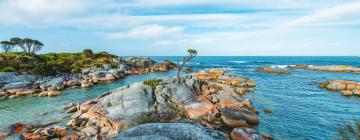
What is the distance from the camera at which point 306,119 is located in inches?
1176

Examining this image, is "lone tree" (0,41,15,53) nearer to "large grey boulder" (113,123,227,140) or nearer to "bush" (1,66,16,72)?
"bush" (1,66,16,72)

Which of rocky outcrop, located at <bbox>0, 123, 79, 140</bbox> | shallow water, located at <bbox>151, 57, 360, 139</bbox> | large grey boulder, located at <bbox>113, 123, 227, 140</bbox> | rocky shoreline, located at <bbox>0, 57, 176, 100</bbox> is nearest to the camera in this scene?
large grey boulder, located at <bbox>113, 123, 227, 140</bbox>

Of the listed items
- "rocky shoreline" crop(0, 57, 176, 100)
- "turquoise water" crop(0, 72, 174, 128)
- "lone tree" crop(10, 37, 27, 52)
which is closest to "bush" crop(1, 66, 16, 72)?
"rocky shoreline" crop(0, 57, 176, 100)

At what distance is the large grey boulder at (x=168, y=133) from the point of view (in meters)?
12.6

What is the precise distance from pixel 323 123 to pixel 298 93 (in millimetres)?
19276

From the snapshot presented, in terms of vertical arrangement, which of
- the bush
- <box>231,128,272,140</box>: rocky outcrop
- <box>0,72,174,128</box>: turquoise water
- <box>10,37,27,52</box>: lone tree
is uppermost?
<box>10,37,27,52</box>: lone tree

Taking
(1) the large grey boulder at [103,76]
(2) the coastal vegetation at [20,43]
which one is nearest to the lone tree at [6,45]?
(2) the coastal vegetation at [20,43]

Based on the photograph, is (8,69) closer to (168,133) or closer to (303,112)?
(303,112)

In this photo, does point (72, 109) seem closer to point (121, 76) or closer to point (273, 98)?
point (273, 98)

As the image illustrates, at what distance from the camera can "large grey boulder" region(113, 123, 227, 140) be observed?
12.6 metres

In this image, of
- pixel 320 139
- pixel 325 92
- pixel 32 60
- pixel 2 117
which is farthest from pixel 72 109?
pixel 32 60

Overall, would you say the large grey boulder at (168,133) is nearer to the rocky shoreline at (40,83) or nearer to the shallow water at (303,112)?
the shallow water at (303,112)

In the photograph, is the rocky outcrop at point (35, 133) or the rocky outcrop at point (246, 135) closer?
the rocky outcrop at point (246, 135)

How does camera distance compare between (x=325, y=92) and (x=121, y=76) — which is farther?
(x=121, y=76)
